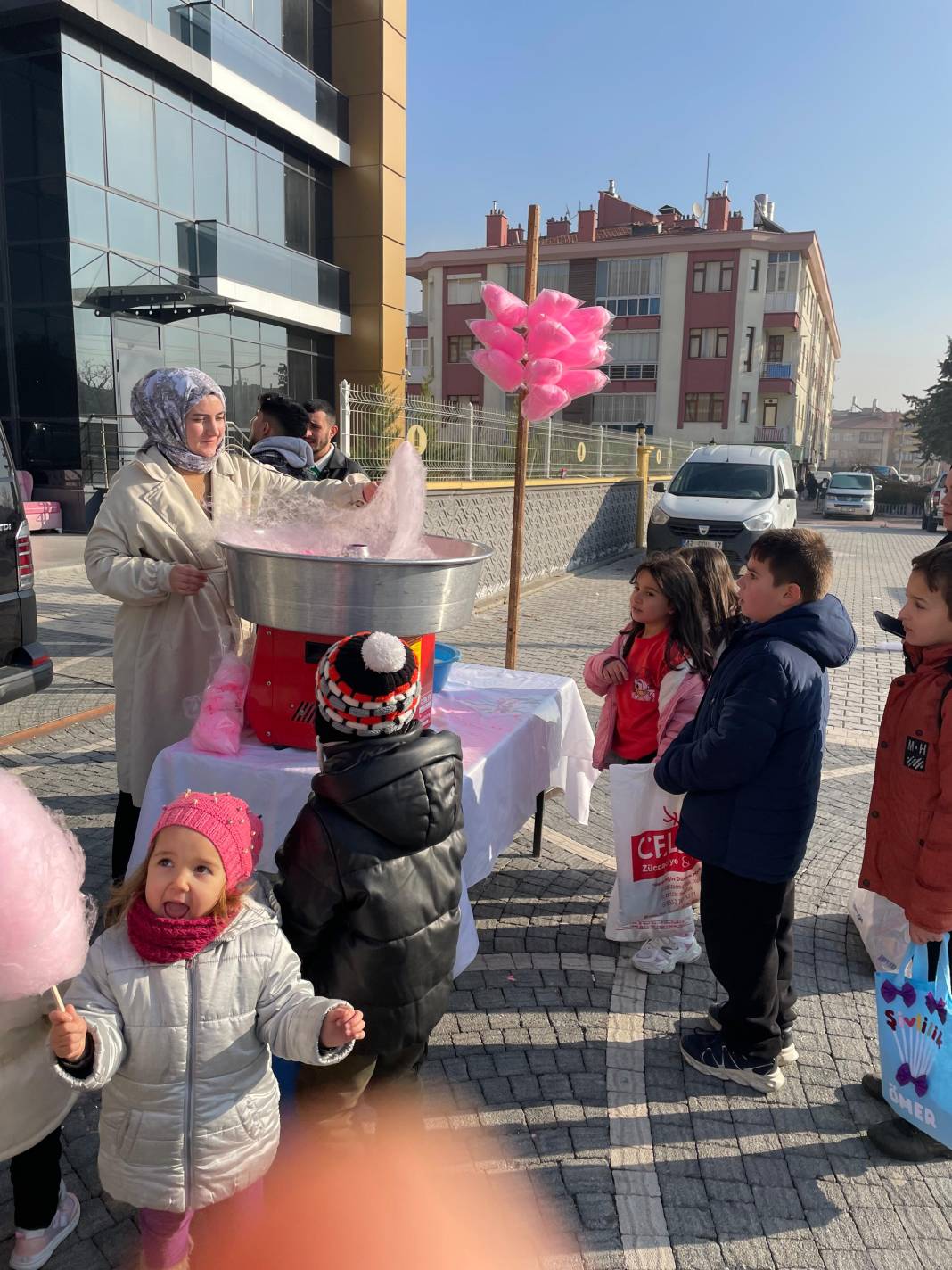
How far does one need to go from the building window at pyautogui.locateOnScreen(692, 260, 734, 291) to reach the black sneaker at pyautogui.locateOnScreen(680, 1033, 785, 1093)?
42779 mm

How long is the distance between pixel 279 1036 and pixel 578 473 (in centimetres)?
1356

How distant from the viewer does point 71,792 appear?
4.35m

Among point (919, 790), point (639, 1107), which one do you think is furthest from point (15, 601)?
point (919, 790)

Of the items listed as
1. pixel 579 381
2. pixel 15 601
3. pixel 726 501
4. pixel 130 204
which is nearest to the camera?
pixel 579 381

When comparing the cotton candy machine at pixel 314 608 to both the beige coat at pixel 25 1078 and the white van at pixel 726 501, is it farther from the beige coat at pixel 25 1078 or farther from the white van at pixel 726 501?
the white van at pixel 726 501

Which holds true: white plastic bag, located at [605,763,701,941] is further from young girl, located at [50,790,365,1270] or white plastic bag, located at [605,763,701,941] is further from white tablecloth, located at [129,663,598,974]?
young girl, located at [50,790,365,1270]

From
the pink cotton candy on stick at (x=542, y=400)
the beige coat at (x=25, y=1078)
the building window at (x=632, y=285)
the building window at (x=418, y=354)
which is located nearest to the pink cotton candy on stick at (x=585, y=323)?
the pink cotton candy on stick at (x=542, y=400)

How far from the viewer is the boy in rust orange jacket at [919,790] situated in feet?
6.99

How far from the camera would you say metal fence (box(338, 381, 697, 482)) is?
28.4ft

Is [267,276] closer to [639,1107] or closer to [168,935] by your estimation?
[639,1107]

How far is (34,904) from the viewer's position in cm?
126

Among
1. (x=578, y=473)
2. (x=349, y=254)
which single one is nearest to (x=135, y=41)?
(x=349, y=254)

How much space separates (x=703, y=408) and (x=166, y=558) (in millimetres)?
42042

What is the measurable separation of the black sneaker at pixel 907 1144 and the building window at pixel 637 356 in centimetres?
4232
